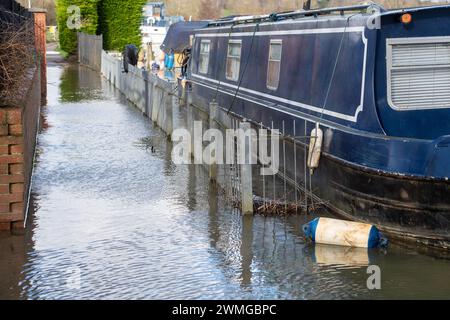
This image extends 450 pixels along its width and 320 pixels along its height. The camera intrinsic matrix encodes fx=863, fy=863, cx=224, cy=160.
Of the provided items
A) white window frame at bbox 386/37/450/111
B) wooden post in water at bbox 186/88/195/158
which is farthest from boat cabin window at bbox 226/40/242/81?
white window frame at bbox 386/37/450/111

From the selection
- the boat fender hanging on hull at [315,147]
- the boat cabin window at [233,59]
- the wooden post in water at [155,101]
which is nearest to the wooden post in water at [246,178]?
the boat fender hanging on hull at [315,147]

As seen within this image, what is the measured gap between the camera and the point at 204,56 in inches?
847

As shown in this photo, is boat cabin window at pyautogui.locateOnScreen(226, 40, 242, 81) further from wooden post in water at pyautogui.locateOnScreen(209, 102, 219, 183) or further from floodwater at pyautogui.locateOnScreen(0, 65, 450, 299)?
wooden post in water at pyautogui.locateOnScreen(209, 102, 219, 183)

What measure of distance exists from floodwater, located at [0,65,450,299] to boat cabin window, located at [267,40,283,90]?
6.50 feet

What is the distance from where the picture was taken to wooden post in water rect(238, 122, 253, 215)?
11.5m

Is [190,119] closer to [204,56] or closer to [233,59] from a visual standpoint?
[233,59]

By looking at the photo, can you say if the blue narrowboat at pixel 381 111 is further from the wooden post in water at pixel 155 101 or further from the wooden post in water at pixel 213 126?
the wooden post in water at pixel 155 101

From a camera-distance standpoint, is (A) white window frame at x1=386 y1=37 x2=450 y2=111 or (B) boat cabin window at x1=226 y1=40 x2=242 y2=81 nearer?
(A) white window frame at x1=386 y1=37 x2=450 y2=111

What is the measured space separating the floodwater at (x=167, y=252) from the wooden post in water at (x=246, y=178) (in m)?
0.19

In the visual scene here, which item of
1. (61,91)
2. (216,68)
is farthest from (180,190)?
(61,91)

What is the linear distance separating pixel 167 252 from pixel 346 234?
2103mm

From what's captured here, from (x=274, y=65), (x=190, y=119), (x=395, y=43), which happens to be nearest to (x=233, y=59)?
(x=190, y=119)

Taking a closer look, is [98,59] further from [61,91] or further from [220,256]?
[220,256]

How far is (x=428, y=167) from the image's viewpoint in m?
9.85
